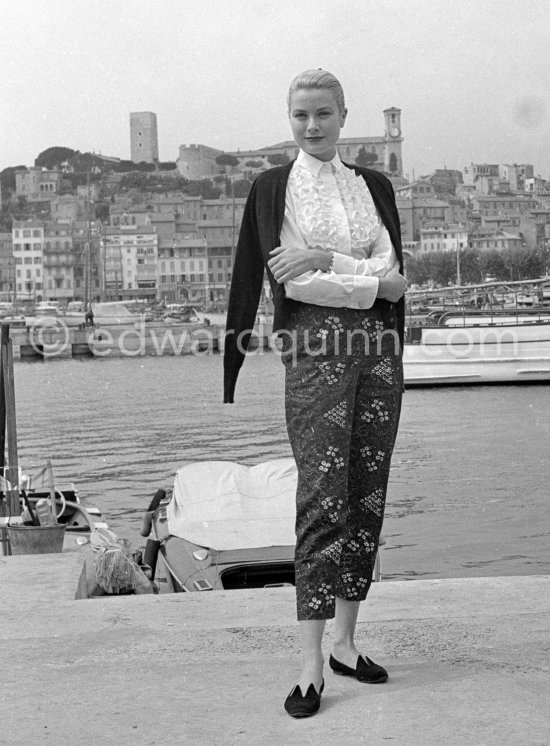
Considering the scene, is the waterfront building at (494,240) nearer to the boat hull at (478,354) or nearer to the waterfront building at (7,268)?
the waterfront building at (7,268)

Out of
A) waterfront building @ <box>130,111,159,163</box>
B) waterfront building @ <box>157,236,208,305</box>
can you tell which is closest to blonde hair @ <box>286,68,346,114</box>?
waterfront building @ <box>157,236,208,305</box>

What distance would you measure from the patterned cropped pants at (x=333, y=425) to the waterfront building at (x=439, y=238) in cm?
12586

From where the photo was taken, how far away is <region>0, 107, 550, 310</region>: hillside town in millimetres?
114062

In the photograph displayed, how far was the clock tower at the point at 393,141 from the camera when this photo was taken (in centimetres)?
16162

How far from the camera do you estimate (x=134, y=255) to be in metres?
125

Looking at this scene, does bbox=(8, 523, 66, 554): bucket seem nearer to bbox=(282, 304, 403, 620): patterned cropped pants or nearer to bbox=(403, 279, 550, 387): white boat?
bbox=(282, 304, 403, 620): patterned cropped pants

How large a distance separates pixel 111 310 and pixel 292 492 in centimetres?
7353

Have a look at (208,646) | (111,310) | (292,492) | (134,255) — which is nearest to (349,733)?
(208,646)

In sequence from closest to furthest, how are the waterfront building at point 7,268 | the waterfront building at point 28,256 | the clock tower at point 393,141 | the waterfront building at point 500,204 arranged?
the waterfront building at point 28,256, the waterfront building at point 7,268, the waterfront building at point 500,204, the clock tower at point 393,141

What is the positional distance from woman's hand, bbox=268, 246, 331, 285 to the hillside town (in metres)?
86.5

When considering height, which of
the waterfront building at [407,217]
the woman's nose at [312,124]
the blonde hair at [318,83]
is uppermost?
the waterfront building at [407,217]

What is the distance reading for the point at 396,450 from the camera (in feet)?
71.1

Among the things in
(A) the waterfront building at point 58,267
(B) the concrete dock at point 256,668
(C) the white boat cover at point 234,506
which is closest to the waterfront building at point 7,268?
(A) the waterfront building at point 58,267

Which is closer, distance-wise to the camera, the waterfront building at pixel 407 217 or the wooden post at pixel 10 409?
the wooden post at pixel 10 409
